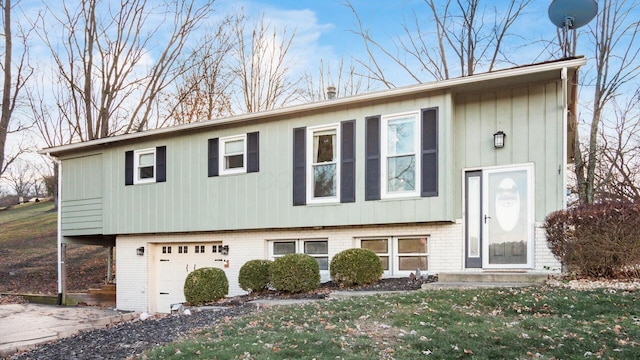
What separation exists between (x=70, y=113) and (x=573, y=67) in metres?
21.4

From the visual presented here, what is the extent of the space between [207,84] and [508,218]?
17.8 meters

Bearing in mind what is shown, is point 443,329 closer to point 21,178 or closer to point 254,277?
point 254,277

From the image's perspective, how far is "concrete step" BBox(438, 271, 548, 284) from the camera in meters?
8.80

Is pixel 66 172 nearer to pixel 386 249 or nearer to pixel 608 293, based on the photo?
pixel 386 249

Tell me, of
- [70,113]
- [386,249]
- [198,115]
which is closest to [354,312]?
[386,249]

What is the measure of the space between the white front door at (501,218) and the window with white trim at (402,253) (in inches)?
36.3

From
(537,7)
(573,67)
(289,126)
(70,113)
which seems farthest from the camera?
(70,113)

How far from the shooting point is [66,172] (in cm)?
1594

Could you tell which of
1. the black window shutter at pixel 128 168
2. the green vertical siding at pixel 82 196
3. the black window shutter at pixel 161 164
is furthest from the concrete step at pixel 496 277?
the green vertical siding at pixel 82 196

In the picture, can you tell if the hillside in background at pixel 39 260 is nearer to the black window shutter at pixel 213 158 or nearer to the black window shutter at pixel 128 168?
the black window shutter at pixel 128 168

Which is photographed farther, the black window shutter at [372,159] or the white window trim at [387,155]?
the black window shutter at [372,159]

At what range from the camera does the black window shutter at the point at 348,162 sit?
11297mm

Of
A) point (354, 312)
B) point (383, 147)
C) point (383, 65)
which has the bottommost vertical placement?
point (354, 312)

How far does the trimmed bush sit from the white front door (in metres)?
1.54
